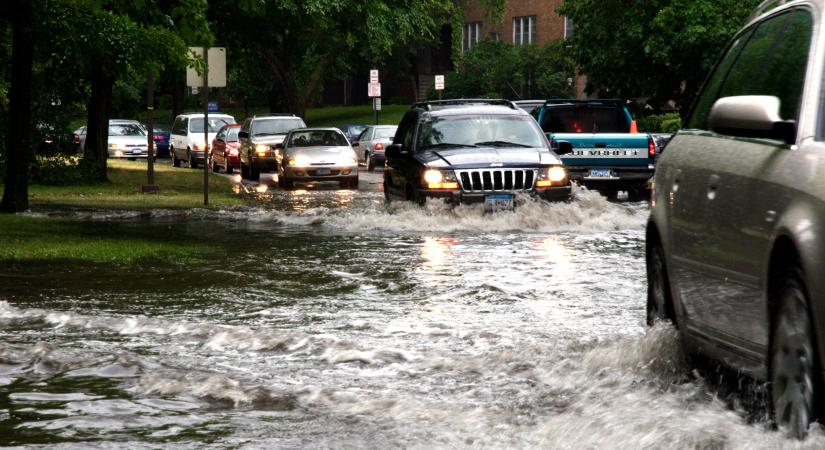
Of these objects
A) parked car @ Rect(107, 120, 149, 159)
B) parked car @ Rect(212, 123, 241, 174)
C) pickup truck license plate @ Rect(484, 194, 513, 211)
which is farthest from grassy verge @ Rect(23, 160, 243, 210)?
parked car @ Rect(107, 120, 149, 159)

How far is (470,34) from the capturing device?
8638cm

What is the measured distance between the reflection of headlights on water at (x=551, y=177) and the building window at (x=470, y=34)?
65.3 meters

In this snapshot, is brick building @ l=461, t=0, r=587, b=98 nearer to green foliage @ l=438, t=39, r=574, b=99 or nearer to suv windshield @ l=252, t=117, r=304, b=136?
green foliage @ l=438, t=39, r=574, b=99

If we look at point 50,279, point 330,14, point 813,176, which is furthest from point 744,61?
point 330,14

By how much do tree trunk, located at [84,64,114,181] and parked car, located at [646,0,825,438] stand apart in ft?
87.7

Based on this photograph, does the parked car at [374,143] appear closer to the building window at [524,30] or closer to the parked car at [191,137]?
the parked car at [191,137]

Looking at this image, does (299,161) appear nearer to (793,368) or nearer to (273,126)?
(273,126)

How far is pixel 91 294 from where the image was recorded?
12.4 metres

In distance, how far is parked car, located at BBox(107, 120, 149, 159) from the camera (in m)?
55.8

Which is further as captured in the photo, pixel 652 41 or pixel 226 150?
pixel 226 150

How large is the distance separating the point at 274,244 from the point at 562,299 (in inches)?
252

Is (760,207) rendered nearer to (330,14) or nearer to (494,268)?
(494,268)

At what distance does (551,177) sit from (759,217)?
46.2ft

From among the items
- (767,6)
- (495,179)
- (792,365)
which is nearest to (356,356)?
(767,6)
